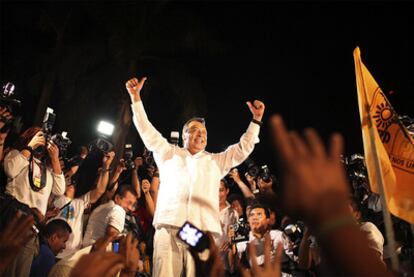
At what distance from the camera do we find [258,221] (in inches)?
233

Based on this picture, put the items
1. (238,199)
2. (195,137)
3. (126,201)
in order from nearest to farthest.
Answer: (195,137), (126,201), (238,199)

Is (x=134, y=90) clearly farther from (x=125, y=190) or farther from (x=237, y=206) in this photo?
(x=237, y=206)

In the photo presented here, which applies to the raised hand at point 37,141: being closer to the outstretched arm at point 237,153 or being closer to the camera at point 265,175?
the outstretched arm at point 237,153

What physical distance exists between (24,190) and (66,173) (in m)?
1.99

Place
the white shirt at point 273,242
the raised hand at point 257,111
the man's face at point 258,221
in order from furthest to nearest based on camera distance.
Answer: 1. the man's face at point 258,221
2. the white shirt at point 273,242
3. the raised hand at point 257,111

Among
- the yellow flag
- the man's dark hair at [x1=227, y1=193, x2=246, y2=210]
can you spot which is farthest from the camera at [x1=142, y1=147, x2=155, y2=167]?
the yellow flag

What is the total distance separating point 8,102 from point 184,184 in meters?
2.67

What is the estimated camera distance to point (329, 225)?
49.8 inches

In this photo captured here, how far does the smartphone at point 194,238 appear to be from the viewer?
2592 millimetres

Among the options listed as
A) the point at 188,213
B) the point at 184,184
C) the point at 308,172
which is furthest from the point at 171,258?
the point at 308,172

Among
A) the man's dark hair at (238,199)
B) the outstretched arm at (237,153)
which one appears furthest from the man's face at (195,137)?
the man's dark hair at (238,199)

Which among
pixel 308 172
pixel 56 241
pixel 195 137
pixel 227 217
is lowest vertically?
pixel 308 172

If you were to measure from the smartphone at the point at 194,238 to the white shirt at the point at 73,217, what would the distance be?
413 centimetres

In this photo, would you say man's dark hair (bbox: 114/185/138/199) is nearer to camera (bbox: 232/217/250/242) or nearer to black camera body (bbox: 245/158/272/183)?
camera (bbox: 232/217/250/242)
